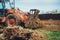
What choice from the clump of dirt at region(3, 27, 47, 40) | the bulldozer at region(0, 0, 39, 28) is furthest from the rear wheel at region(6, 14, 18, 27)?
the clump of dirt at region(3, 27, 47, 40)

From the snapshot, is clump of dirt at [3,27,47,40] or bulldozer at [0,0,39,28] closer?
clump of dirt at [3,27,47,40]

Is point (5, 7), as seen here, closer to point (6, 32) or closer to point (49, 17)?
point (49, 17)

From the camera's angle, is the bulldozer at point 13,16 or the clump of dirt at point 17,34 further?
the bulldozer at point 13,16

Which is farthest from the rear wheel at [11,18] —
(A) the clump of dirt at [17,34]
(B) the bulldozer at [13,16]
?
(A) the clump of dirt at [17,34]

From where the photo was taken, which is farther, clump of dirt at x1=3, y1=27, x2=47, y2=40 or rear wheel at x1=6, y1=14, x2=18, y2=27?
rear wheel at x1=6, y1=14, x2=18, y2=27

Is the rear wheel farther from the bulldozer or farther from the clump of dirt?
the clump of dirt

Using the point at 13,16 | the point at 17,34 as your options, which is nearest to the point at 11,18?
the point at 13,16

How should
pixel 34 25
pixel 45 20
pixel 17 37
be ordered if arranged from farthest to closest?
1. pixel 45 20
2. pixel 34 25
3. pixel 17 37

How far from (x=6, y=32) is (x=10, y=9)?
6.56 meters

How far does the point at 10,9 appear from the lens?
57.5 feet

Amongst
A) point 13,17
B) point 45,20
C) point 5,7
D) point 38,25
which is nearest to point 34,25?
point 38,25

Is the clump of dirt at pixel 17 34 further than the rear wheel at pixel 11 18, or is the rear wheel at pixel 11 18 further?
the rear wheel at pixel 11 18

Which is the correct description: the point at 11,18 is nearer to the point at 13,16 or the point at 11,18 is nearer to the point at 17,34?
the point at 13,16

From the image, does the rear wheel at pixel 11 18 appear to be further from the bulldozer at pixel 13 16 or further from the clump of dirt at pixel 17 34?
the clump of dirt at pixel 17 34
